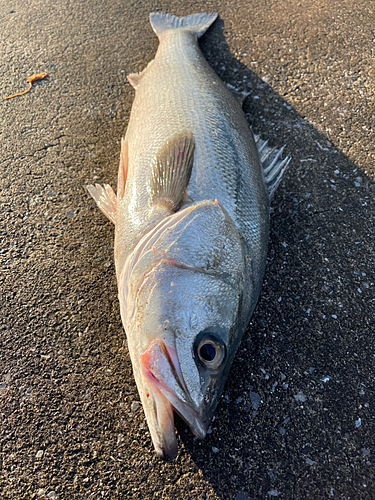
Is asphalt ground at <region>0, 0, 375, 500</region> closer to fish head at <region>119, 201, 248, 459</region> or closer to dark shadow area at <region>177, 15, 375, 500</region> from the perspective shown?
dark shadow area at <region>177, 15, 375, 500</region>

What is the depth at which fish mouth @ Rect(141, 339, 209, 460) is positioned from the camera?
1.51 m

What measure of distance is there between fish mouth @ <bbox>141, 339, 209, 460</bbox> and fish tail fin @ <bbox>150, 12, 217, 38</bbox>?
142 inches

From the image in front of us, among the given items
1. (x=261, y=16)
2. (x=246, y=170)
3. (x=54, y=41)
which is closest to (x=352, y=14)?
(x=261, y=16)

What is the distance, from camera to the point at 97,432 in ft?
6.37

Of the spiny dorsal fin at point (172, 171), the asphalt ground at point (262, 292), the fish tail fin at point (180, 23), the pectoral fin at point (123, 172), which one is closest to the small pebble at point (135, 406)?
the asphalt ground at point (262, 292)

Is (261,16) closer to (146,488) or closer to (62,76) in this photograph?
(62,76)

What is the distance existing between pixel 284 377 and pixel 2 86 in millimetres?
3919

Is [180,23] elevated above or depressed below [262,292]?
above

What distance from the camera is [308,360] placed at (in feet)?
7.05

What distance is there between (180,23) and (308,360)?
3.79m

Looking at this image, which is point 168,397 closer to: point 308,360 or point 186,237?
point 186,237

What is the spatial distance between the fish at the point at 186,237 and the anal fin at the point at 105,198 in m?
0.01

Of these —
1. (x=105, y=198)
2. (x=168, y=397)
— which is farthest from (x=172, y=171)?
(x=168, y=397)

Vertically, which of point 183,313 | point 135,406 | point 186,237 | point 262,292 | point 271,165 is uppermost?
point 271,165
